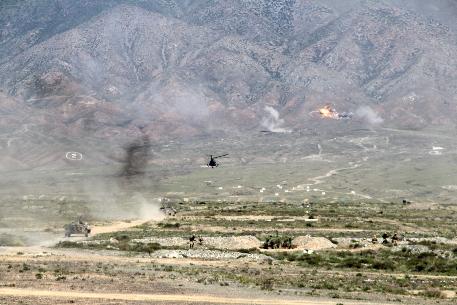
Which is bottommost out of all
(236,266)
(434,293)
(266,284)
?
(434,293)

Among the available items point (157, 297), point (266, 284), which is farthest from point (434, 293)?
point (157, 297)

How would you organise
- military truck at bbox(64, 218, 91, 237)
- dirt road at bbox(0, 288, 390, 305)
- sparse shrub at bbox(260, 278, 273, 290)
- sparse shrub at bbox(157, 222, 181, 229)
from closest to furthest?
dirt road at bbox(0, 288, 390, 305) → sparse shrub at bbox(260, 278, 273, 290) → military truck at bbox(64, 218, 91, 237) → sparse shrub at bbox(157, 222, 181, 229)

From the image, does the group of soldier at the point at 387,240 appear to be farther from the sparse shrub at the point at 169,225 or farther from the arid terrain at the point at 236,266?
the sparse shrub at the point at 169,225

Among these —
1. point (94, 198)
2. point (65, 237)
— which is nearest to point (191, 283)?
point (65, 237)

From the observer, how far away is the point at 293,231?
87.0 meters

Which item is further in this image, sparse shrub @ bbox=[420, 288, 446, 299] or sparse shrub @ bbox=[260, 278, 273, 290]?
sparse shrub @ bbox=[260, 278, 273, 290]

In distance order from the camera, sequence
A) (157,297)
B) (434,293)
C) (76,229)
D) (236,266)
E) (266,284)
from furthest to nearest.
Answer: (76,229) < (236,266) < (266,284) < (434,293) < (157,297)

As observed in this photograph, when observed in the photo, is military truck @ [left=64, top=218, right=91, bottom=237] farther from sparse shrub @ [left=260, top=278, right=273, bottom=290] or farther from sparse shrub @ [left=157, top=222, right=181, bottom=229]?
sparse shrub @ [left=260, top=278, right=273, bottom=290]

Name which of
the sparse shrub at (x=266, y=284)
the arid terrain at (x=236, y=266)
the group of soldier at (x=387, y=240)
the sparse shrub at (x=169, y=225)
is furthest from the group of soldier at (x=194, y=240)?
the sparse shrub at (x=266, y=284)

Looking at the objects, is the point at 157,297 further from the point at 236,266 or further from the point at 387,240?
the point at 387,240

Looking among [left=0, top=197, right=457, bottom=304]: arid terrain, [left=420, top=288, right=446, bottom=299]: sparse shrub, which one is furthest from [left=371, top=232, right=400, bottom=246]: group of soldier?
[left=420, top=288, right=446, bottom=299]: sparse shrub

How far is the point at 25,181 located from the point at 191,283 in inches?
6376

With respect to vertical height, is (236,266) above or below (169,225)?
below

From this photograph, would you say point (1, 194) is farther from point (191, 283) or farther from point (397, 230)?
point (191, 283)
